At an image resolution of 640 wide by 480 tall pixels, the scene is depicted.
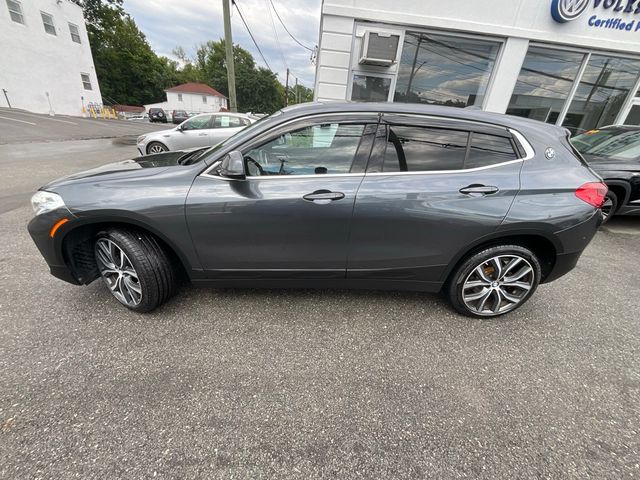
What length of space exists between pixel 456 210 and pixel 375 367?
1.24 m

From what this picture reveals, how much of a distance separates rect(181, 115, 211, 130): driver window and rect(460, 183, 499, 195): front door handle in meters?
8.33

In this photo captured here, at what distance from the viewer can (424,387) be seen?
A: 1864 mm


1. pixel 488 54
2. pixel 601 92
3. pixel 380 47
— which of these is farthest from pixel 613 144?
pixel 601 92

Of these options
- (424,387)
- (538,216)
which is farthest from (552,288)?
(424,387)

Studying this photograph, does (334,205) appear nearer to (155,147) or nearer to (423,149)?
(423,149)

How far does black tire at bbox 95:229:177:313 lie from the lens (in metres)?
2.11

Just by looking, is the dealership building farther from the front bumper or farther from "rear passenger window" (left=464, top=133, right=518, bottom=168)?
the front bumper

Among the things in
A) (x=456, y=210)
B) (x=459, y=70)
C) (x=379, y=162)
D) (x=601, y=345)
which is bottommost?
(x=601, y=345)

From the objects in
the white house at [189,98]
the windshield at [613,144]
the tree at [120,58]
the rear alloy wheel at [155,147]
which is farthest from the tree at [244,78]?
the windshield at [613,144]

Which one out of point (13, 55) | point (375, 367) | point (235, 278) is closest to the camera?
point (375, 367)

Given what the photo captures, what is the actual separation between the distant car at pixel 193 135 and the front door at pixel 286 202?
6806mm

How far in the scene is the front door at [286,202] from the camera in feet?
6.54

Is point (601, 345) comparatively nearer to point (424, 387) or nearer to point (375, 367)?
point (424, 387)

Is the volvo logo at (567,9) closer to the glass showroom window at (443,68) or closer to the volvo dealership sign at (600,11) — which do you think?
the volvo dealership sign at (600,11)
